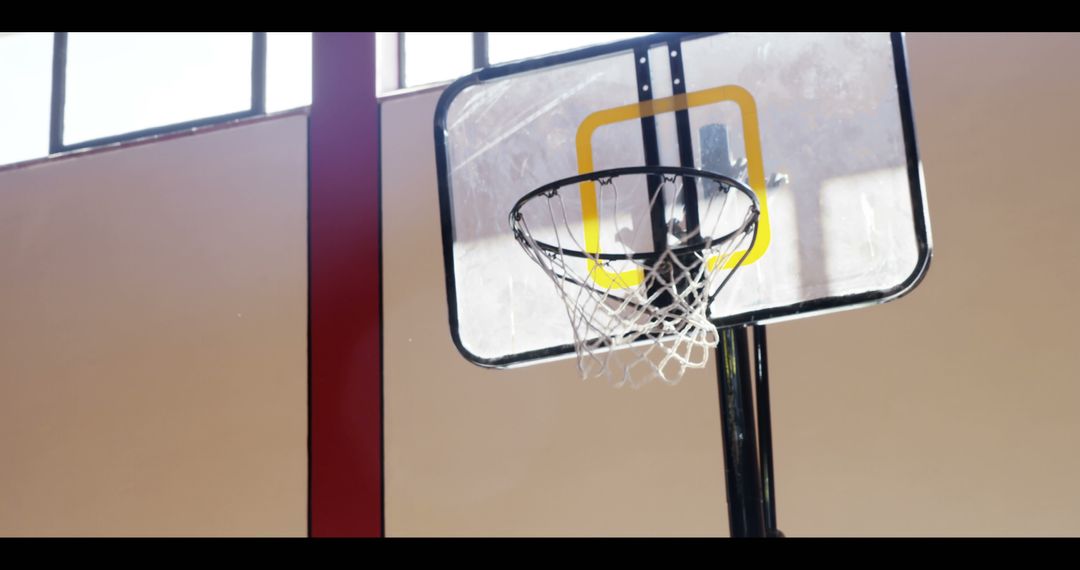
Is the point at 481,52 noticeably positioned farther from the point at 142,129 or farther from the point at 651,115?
the point at 651,115

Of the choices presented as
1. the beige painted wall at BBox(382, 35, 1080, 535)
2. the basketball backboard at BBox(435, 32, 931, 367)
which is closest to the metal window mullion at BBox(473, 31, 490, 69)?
the beige painted wall at BBox(382, 35, 1080, 535)

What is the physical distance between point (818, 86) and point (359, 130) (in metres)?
1.78

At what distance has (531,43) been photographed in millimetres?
3520

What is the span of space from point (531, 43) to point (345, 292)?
3.36 ft

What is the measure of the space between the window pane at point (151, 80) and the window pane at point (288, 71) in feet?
0.30

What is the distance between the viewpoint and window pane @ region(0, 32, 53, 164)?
13.3ft

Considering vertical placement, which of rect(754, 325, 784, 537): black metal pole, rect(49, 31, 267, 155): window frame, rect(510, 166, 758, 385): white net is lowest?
rect(754, 325, 784, 537): black metal pole

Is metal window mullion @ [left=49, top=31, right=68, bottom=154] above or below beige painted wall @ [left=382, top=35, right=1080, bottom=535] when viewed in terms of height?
above

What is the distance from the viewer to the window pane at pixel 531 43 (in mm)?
3465

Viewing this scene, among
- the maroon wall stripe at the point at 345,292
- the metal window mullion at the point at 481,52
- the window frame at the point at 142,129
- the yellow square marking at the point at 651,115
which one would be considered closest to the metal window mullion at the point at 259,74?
the window frame at the point at 142,129

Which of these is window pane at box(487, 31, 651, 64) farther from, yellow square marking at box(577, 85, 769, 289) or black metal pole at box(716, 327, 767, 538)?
black metal pole at box(716, 327, 767, 538)

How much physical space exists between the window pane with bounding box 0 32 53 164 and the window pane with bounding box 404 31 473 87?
4.85ft

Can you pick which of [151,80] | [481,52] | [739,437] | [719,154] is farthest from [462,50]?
[739,437]

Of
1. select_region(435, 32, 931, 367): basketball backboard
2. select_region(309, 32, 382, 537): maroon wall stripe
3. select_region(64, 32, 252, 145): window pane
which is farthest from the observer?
select_region(64, 32, 252, 145): window pane
